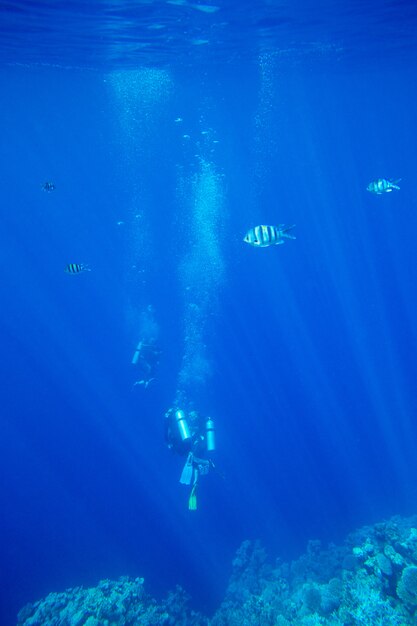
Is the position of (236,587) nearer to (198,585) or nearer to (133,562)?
(198,585)

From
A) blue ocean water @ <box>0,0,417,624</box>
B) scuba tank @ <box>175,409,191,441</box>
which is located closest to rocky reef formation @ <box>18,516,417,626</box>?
blue ocean water @ <box>0,0,417,624</box>

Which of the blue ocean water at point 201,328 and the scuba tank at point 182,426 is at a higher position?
the blue ocean water at point 201,328

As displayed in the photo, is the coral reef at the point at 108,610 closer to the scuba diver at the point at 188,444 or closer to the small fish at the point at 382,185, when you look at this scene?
the scuba diver at the point at 188,444

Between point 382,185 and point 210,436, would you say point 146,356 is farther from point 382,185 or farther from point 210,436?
point 382,185

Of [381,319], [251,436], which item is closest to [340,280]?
[381,319]

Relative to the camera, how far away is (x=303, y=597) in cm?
912

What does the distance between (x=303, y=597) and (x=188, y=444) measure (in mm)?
4498

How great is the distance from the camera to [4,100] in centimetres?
2634

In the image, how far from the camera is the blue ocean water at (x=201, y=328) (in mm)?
15195

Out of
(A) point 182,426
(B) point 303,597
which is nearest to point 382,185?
(A) point 182,426

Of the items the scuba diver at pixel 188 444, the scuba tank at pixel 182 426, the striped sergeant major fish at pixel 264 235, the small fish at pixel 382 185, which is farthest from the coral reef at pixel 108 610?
the small fish at pixel 382 185

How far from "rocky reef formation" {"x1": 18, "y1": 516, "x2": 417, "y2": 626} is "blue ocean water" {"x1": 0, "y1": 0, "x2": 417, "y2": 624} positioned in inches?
109

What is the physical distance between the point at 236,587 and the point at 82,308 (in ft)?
84.8

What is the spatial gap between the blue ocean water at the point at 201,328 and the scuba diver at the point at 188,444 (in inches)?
158
